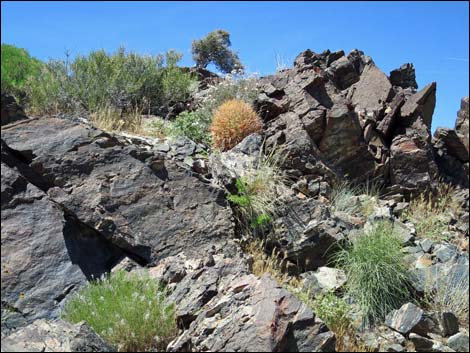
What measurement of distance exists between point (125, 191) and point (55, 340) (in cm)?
277

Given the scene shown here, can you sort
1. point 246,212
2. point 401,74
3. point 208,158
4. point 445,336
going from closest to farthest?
point 445,336, point 246,212, point 208,158, point 401,74

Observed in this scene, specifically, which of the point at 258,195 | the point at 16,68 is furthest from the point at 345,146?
the point at 16,68

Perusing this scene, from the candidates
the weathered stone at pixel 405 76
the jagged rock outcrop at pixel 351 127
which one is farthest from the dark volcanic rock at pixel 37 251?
the weathered stone at pixel 405 76

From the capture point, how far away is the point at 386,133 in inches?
462

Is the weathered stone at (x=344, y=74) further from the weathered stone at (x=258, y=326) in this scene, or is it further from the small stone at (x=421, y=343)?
the weathered stone at (x=258, y=326)

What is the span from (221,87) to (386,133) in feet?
12.6

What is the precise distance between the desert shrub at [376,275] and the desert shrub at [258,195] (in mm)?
1279

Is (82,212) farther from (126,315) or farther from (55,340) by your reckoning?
(55,340)

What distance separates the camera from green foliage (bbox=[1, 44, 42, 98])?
9875 mm

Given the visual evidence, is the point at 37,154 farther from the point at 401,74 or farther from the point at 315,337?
the point at 401,74

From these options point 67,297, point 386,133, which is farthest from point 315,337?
point 386,133

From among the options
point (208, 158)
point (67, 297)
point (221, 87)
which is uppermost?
point (221, 87)

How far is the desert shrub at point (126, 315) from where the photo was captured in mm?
5406

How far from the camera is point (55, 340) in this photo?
5.01 meters
